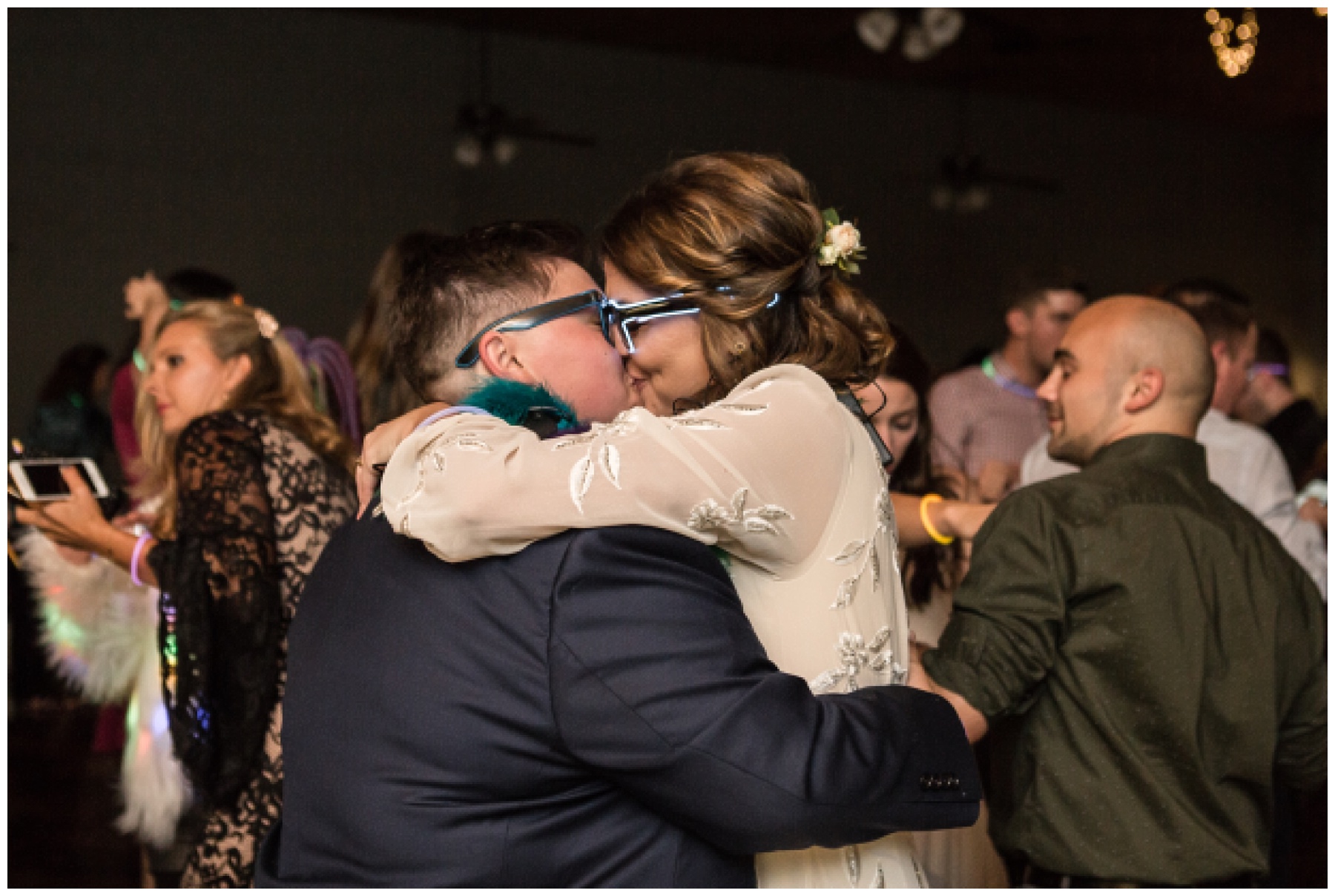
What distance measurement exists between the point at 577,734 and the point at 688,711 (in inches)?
4.7

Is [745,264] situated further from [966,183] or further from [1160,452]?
[966,183]

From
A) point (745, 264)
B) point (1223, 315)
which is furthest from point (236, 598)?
point (1223, 315)

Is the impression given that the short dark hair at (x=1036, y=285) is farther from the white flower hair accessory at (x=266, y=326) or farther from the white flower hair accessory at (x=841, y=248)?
the white flower hair accessory at (x=841, y=248)

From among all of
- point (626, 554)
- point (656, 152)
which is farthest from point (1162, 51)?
point (626, 554)

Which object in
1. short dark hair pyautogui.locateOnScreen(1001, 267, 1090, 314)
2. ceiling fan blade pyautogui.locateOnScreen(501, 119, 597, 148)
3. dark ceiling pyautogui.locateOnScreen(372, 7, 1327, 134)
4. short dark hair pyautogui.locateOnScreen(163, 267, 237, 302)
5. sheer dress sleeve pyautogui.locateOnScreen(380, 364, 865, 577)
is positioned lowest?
sheer dress sleeve pyautogui.locateOnScreen(380, 364, 865, 577)

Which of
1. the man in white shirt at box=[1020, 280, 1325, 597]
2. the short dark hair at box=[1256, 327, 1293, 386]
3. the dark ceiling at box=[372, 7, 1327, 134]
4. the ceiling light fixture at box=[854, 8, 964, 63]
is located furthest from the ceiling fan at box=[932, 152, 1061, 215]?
the man in white shirt at box=[1020, 280, 1325, 597]

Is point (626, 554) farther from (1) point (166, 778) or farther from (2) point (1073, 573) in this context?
(1) point (166, 778)

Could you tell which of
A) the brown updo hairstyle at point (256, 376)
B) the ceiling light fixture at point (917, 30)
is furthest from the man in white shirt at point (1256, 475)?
the ceiling light fixture at point (917, 30)

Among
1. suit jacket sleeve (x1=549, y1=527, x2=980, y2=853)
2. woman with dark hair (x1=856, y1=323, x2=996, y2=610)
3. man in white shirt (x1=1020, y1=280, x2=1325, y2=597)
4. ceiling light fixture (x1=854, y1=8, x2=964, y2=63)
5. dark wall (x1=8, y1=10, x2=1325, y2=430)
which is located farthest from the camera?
dark wall (x1=8, y1=10, x2=1325, y2=430)

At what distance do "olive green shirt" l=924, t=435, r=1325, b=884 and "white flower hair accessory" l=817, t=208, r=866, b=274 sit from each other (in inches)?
30.4

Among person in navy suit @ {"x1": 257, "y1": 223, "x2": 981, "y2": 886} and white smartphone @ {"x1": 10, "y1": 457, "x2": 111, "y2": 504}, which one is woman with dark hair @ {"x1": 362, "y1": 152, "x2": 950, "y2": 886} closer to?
person in navy suit @ {"x1": 257, "y1": 223, "x2": 981, "y2": 886}

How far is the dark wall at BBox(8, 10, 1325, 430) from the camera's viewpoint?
354 inches

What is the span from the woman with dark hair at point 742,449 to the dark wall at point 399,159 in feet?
23.0

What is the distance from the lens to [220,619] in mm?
2586
